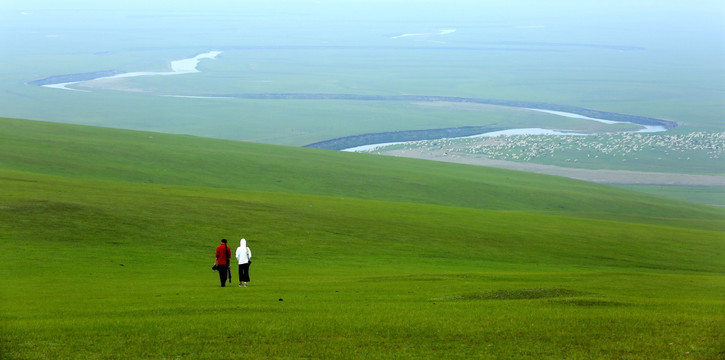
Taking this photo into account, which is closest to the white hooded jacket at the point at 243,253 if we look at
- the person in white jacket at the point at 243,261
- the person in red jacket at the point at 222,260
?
the person in white jacket at the point at 243,261

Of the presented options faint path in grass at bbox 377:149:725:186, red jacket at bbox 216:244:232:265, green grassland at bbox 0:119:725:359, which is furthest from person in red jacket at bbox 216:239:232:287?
faint path in grass at bbox 377:149:725:186

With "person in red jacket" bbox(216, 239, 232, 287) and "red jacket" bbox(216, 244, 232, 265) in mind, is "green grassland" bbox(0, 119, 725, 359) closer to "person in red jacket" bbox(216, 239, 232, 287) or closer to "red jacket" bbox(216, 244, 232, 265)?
"person in red jacket" bbox(216, 239, 232, 287)

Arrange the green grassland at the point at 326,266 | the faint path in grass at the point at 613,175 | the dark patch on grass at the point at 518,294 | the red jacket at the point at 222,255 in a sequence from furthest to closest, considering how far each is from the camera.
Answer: the faint path in grass at the point at 613,175
the red jacket at the point at 222,255
the dark patch on grass at the point at 518,294
the green grassland at the point at 326,266

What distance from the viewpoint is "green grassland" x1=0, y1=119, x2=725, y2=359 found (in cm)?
1909

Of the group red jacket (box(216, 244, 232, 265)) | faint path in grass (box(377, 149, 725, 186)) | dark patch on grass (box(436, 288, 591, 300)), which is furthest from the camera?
faint path in grass (box(377, 149, 725, 186))

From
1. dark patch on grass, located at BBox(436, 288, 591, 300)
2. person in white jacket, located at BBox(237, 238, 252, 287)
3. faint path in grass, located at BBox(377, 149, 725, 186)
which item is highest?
person in white jacket, located at BBox(237, 238, 252, 287)

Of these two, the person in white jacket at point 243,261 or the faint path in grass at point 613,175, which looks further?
the faint path in grass at point 613,175

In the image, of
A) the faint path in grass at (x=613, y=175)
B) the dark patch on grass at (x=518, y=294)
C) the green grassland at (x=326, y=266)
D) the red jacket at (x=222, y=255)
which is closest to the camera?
the green grassland at (x=326, y=266)

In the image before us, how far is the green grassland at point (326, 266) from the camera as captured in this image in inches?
752

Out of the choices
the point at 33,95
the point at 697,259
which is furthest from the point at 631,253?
the point at 33,95

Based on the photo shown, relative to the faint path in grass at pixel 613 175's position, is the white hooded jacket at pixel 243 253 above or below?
above

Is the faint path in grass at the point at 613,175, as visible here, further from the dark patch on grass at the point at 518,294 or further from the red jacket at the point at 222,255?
the red jacket at the point at 222,255

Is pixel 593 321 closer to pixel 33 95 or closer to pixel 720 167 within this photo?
pixel 720 167

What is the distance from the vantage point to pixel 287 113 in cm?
17412
